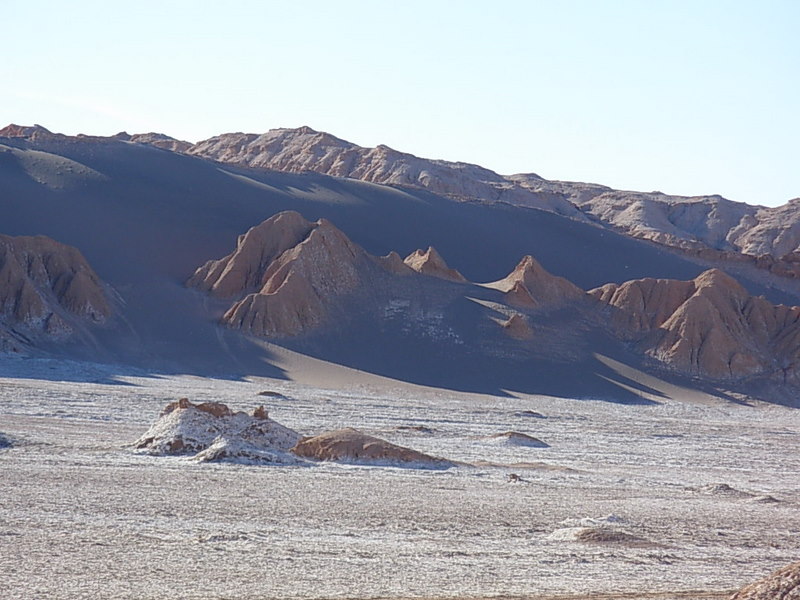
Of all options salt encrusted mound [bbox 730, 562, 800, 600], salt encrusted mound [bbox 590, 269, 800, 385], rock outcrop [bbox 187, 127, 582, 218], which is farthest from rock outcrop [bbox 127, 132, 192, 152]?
salt encrusted mound [bbox 730, 562, 800, 600]

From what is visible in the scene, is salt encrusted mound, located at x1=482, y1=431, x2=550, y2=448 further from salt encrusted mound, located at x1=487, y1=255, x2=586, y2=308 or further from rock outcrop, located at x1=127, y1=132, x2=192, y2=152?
rock outcrop, located at x1=127, y1=132, x2=192, y2=152

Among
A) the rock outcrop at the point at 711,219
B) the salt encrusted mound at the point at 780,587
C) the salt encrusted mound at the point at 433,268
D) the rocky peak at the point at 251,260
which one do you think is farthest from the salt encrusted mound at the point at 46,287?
the rock outcrop at the point at 711,219

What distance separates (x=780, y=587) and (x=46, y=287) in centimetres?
5056

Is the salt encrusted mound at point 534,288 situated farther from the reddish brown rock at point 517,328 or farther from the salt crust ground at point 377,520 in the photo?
the salt crust ground at point 377,520

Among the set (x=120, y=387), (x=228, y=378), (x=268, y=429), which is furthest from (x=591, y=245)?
(x=268, y=429)

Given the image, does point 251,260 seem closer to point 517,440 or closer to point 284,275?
point 284,275

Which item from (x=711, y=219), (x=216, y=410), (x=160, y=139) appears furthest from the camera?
(x=711, y=219)

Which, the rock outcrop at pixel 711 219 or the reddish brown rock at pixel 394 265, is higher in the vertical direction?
the rock outcrop at pixel 711 219

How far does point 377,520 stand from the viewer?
17844 mm

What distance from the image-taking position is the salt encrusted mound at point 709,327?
5966 centimetres

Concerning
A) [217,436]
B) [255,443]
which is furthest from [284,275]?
[217,436]

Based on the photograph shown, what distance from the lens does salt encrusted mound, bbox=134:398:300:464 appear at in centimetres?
2359

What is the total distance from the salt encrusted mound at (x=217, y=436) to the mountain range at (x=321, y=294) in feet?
87.3

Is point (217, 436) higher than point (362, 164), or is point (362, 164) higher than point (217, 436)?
point (362, 164)
